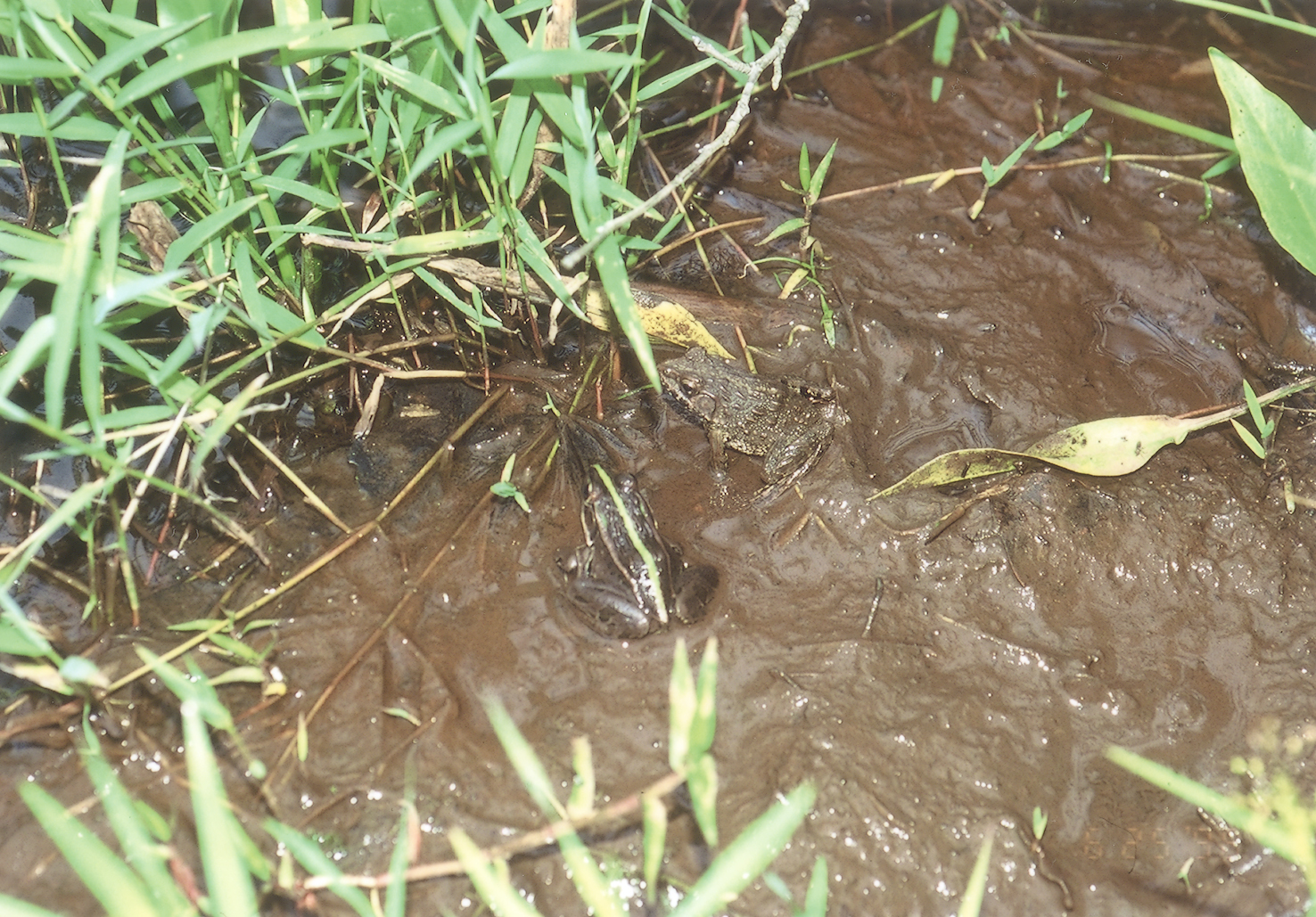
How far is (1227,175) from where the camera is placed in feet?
13.4

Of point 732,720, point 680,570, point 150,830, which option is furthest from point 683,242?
point 150,830

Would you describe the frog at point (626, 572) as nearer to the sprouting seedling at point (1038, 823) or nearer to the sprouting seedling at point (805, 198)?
the sprouting seedling at point (1038, 823)

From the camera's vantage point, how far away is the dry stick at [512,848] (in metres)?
1.99

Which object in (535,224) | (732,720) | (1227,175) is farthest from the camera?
(1227,175)

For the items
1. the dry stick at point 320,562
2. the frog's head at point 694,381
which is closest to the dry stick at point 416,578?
the dry stick at point 320,562

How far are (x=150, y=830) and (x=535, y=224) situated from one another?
243cm

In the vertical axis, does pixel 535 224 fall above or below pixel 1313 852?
above

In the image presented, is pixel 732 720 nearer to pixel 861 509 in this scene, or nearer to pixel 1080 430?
pixel 861 509

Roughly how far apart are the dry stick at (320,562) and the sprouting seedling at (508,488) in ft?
0.77

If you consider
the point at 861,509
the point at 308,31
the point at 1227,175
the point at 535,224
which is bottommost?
the point at 861,509

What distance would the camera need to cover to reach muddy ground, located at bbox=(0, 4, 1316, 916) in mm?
2535

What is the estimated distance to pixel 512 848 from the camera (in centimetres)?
215

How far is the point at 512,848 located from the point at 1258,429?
9.73ft

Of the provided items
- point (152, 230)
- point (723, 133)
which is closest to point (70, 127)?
point (152, 230)
